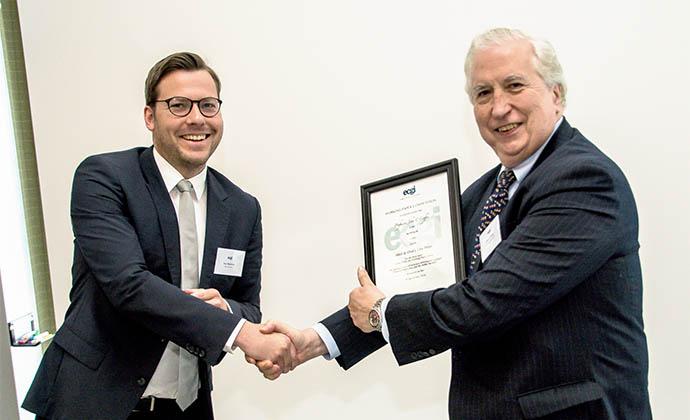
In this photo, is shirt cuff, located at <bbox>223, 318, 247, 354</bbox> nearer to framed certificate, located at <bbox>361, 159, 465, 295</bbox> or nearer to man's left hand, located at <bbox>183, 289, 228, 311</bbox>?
man's left hand, located at <bbox>183, 289, 228, 311</bbox>

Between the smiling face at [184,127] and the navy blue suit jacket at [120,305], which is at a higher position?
the smiling face at [184,127]

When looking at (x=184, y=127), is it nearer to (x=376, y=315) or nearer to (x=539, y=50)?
(x=376, y=315)

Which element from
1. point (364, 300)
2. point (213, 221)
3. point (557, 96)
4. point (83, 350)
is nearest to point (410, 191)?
point (364, 300)

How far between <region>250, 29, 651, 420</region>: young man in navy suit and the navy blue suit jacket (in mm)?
604

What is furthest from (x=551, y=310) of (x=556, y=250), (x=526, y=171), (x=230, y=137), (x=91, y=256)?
(x=230, y=137)

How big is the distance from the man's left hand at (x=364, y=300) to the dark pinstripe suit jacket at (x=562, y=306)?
0.30 metres

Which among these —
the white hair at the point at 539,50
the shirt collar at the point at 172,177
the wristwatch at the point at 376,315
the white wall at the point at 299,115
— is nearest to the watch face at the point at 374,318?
the wristwatch at the point at 376,315

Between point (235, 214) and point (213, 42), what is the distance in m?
1.19

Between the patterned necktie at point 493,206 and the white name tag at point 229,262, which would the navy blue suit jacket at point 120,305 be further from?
the patterned necktie at point 493,206

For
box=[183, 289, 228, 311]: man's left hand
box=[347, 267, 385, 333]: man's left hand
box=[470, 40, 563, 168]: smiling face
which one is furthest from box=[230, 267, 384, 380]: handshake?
box=[470, 40, 563, 168]: smiling face

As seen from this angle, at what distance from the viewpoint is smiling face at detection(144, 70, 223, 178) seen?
223 centimetres

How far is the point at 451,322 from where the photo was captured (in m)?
1.80

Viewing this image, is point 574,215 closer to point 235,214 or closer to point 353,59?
point 235,214

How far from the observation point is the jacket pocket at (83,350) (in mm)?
2039
